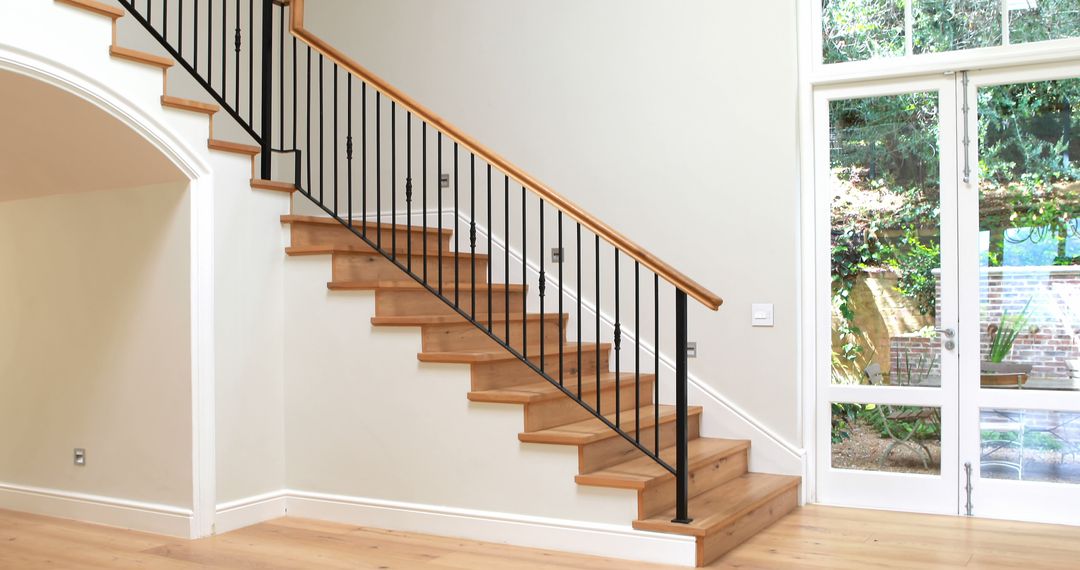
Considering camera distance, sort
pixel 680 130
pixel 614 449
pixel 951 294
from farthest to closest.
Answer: pixel 680 130 → pixel 951 294 → pixel 614 449

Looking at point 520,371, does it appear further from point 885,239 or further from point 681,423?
point 885,239

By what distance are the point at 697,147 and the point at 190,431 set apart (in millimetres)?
2880

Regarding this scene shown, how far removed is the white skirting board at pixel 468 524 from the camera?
3.84 metres

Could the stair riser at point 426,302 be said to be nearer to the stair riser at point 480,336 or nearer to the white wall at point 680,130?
the stair riser at point 480,336

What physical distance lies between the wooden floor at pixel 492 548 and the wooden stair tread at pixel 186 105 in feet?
6.32

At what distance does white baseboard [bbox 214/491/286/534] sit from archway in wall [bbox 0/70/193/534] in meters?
0.15

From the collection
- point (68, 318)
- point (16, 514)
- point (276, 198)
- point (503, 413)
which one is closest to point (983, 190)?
point (503, 413)

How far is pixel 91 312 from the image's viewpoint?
188 inches

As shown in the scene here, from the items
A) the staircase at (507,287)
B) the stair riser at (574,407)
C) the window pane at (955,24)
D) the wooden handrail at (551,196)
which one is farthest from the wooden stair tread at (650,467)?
the window pane at (955,24)

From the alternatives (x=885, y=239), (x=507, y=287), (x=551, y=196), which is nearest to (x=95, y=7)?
(x=551, y=196)

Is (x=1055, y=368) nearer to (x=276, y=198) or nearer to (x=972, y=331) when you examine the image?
(x=972, y=331)

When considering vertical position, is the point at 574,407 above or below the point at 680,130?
below

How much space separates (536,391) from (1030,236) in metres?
2.44

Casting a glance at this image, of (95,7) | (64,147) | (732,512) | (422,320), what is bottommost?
(732,512)
